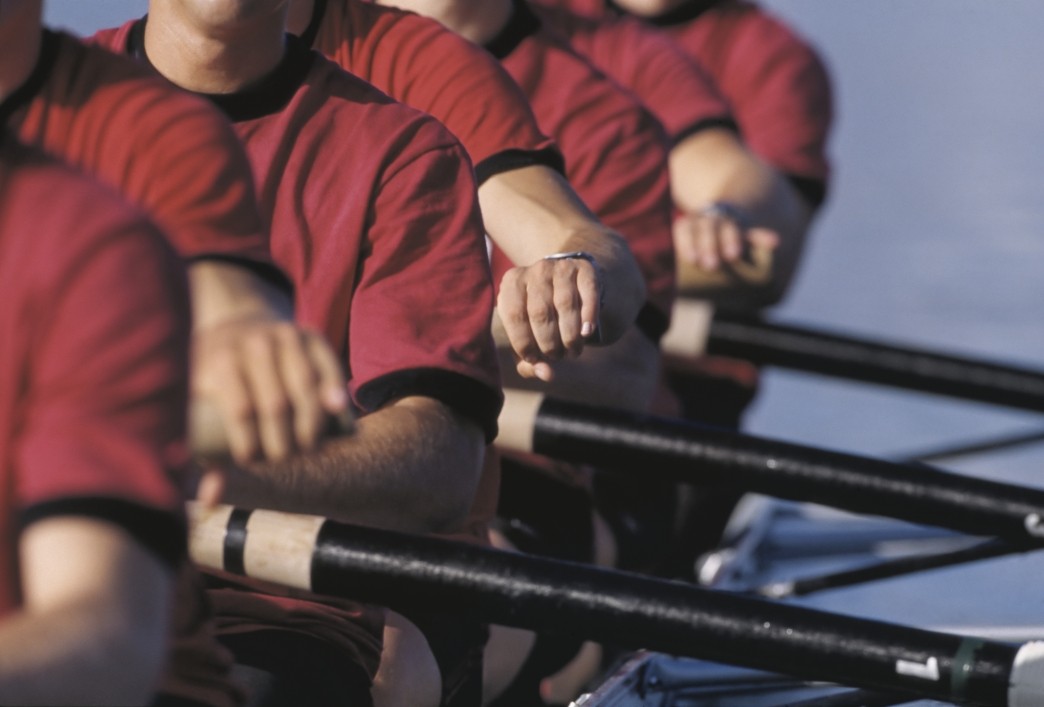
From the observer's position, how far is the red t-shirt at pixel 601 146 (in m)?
2.34

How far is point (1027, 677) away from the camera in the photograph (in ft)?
5.01

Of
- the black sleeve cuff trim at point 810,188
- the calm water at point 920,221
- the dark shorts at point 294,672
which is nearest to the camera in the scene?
the dark shorts at point 294,672

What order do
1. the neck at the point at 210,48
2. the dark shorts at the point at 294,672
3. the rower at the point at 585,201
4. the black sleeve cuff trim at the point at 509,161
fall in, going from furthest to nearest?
the rower at the point at 585,201, the black sleeve cuff trim at the point at 509,161, the neck at the point at 210,48, the dark shorts at the point at 294,672

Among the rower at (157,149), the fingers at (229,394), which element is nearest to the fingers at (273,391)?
the fingers at (229,394)

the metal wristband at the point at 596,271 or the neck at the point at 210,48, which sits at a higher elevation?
the neck at the point at 210,48

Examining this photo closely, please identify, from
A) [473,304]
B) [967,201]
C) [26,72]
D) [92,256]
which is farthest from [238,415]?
[967,201]

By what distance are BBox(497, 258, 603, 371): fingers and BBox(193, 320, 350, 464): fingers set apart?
2.35 ft

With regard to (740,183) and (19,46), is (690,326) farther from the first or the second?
(19,46)

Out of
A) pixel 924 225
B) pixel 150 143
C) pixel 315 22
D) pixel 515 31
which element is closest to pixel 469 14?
pixel 515 31

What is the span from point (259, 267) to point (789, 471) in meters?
0.95

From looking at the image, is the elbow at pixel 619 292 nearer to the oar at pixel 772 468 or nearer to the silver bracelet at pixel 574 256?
the silver bracelet at pixel 574 256

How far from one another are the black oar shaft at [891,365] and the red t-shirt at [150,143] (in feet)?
5.61

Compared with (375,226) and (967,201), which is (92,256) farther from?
(967,201)

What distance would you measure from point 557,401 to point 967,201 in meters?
5.37
